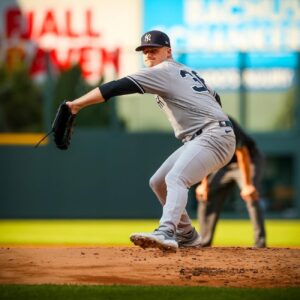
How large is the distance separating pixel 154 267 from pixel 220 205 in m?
2.80

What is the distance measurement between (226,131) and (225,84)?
424 inches

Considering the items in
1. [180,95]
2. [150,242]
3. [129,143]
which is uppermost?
[180,95]

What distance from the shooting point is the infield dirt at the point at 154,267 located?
502 centimetres

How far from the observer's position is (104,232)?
1236cm

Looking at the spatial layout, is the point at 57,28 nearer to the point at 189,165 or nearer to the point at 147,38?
the point at 147,38

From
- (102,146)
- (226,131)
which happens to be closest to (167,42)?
(226,131)

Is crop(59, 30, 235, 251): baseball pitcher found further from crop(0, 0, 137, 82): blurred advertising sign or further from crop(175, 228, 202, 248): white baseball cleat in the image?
crop(0, 0, 137, 82): blurred advertising sign

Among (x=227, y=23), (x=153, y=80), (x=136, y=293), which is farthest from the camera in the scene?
(x=227, y=23)

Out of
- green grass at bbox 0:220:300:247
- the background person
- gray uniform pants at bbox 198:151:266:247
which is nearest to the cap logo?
the background person

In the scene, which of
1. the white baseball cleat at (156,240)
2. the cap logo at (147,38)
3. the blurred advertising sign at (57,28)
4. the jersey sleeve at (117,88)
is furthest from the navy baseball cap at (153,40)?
the blurred advertising sign at (57,28)

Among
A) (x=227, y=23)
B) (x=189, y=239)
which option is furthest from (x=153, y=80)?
(x=227, y=23)

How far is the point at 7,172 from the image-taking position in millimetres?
15844

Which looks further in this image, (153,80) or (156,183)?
(156,183)

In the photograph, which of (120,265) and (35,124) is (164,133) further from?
(35,124)
